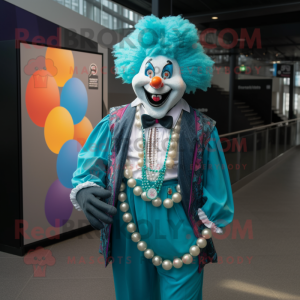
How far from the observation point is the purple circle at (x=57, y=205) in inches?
141

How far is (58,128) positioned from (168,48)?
6.88 ft

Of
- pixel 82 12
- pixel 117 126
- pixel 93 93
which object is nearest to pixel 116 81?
pixel 82 12

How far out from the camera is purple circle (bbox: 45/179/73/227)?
11.8 feet

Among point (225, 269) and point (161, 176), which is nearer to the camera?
point (161, 176)

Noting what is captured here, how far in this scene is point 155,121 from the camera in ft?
5.83

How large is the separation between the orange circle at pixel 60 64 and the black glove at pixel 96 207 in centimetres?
209

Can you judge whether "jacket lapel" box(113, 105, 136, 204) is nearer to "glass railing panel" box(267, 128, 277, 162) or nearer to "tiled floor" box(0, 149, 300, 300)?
"tiled floor" box(0, 149, 300, 300)

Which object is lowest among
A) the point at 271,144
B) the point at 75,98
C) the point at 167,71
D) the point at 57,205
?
the point at 57,205

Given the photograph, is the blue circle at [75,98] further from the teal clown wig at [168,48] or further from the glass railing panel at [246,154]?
the glass railing panel at [246,154]

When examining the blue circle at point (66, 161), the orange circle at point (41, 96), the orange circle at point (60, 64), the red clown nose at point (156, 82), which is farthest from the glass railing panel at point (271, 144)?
the red clown nose at point (156, 82)

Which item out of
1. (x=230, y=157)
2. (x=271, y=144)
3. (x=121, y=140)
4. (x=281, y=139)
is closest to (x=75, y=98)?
(x=121, y=140)

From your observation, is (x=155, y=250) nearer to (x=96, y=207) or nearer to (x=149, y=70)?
(x=96, y=207)

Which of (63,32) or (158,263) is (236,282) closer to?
(158,263)

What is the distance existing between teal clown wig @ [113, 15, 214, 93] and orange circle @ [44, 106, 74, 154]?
1.79m
